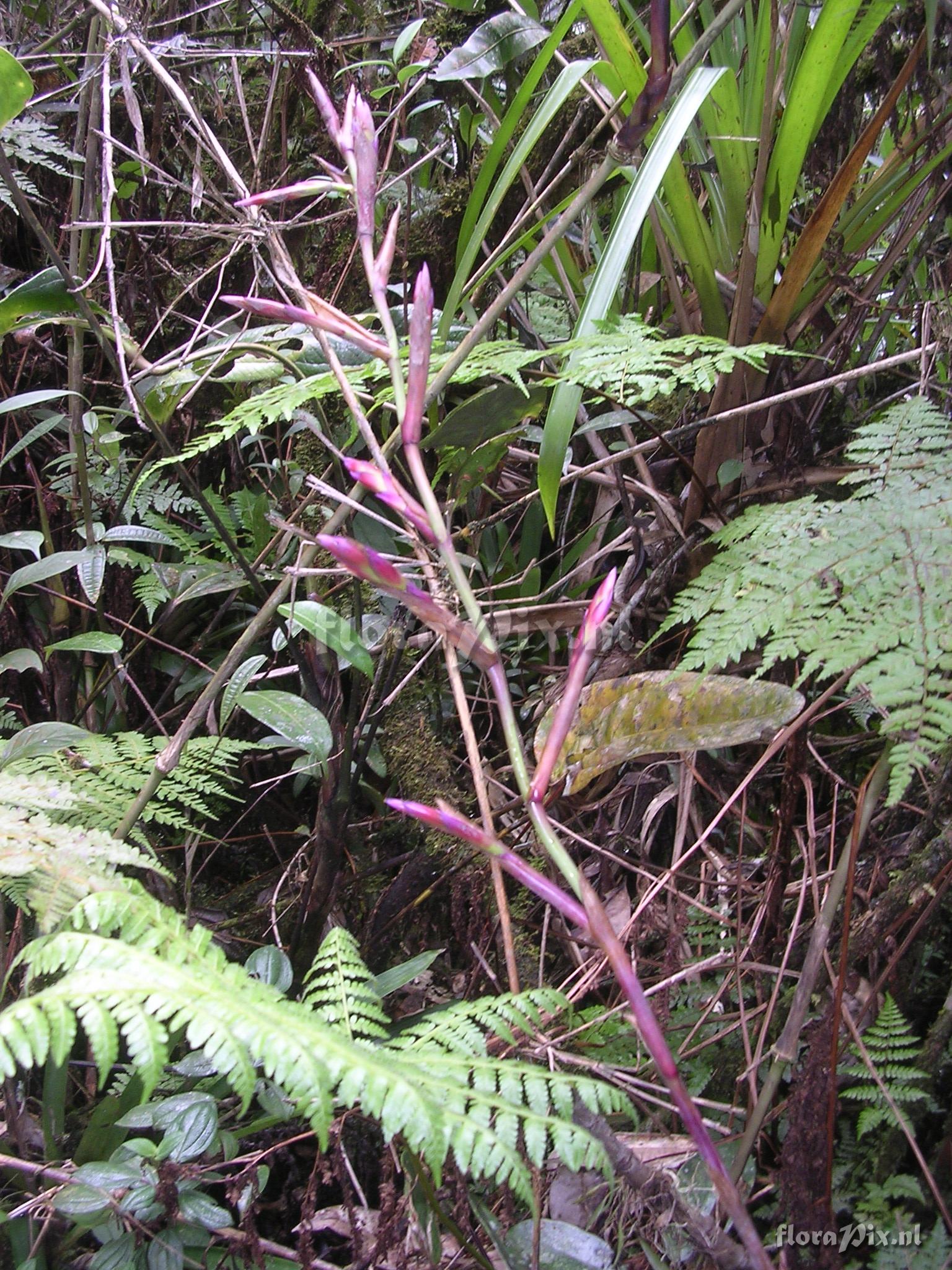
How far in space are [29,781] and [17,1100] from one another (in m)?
0.41

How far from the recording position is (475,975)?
117 cm

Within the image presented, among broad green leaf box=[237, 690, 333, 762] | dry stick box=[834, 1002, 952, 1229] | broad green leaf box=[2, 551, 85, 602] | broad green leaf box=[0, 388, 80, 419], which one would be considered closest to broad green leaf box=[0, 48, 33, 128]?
broad green leaf box=[0, 388, 80, 419]

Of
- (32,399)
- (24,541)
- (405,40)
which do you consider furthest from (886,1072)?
(405,40)

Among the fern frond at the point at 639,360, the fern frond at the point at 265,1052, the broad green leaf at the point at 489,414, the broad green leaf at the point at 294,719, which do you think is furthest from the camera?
the broad green leaf at the point at 489,414

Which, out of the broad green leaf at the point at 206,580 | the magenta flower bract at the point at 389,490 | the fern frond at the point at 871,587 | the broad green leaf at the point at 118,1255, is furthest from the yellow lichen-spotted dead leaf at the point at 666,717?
the broad green leaf at the point at 206,580

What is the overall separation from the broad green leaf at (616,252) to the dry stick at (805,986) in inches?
20.3

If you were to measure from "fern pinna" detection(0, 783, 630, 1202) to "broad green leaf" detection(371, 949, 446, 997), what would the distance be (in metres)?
0.25

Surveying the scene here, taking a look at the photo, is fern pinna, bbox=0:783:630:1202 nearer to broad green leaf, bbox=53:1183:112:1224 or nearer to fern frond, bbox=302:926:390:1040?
fern frond, bbox=302:926:390:1040

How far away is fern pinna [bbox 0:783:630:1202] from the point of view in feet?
1.59

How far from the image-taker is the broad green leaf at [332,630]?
3.71 feet

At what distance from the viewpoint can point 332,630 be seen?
45.1 inches

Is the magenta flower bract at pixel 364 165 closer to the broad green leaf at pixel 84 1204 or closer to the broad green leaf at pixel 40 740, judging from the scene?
the broad green leaf at pixel 40 740

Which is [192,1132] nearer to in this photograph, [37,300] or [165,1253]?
[165,1253]

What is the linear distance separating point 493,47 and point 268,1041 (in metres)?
1.58
